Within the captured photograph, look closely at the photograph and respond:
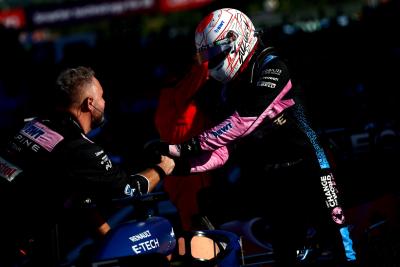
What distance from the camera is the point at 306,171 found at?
3742 millimetres

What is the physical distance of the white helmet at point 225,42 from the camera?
384cm

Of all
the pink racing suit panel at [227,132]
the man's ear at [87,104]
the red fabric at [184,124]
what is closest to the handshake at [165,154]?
the pink racing suit panel at [227,132]

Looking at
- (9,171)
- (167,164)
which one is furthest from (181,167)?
(9,171)

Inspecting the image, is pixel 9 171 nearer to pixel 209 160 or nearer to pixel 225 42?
pixel 209 160

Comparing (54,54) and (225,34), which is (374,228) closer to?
(225,34)

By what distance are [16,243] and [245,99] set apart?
1.43 metres

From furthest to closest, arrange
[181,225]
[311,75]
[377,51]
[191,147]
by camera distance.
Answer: [377,51]
[311,75]
[181,225]
[191,147]

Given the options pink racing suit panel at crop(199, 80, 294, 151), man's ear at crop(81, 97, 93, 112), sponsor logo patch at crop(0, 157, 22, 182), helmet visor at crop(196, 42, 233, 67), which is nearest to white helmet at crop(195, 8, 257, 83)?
helmet visor at crop(196, 42, 233, 67)

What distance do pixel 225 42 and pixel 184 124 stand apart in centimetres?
156

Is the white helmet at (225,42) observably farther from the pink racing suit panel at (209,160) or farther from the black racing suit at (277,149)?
the pink racing suit panel at (209,160)

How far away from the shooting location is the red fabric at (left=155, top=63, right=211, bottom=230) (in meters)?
5.20

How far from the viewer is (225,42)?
151 inches

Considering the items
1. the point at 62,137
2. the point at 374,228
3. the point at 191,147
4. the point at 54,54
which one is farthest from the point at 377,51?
the point at 54,54

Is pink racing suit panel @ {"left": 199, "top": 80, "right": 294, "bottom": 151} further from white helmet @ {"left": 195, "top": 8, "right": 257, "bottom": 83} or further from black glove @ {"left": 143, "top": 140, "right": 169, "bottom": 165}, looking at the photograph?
white helmet @ {"left": 195, "top": 8, "right": 257, "bottom": 83}
